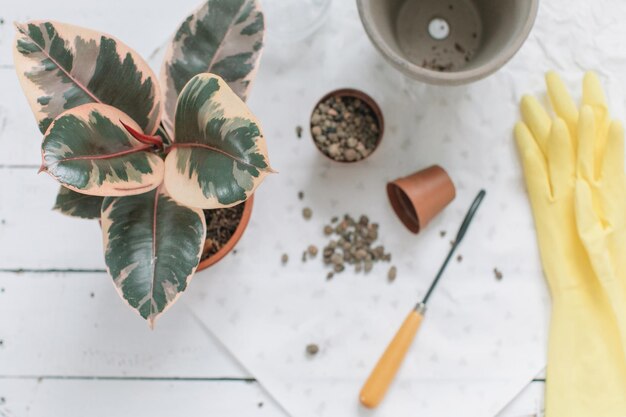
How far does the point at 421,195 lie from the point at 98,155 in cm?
34

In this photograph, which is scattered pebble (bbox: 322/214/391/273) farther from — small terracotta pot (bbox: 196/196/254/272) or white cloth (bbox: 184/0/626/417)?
small terracotta pot (bbox: 196/196/254/272)

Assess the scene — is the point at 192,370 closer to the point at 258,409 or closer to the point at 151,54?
the point at 258,409

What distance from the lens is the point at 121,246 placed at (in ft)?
1.61

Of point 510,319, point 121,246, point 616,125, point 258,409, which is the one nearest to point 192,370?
point 258,409

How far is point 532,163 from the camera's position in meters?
0.68

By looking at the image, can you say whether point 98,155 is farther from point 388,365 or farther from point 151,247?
point 388,365

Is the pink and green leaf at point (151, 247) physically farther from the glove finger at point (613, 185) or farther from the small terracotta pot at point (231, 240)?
the glove finger at point (613, 185)

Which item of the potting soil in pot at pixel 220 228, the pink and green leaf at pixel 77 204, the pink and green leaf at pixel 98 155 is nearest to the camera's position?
the pink and green leaf at pixel 98 155

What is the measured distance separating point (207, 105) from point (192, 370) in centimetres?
36

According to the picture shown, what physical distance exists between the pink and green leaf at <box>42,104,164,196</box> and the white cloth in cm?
24

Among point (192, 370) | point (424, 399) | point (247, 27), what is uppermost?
point (247, 27)

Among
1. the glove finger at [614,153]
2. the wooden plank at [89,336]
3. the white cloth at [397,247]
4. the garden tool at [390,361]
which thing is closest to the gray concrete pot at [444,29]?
the white cloth at [397,247]

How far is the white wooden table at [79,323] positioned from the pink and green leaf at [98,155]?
0.27 metres

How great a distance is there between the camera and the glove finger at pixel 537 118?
0.69 metres
